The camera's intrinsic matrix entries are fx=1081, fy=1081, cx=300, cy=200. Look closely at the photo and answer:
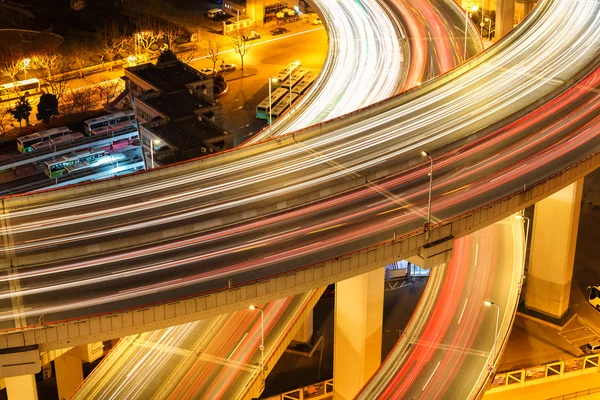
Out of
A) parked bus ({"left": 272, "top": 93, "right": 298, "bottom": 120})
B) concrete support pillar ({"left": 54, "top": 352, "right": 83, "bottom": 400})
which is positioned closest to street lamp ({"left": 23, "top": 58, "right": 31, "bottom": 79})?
parked bus ({"left": 272, "top": 93, "right": 298, "bottom": 120})

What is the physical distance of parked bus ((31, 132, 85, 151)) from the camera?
10075 centimetres

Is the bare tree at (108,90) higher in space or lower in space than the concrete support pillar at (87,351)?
higher

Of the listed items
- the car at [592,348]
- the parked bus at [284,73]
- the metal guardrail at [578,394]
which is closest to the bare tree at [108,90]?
the parked bus at [284,73]

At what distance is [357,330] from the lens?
63.6 m

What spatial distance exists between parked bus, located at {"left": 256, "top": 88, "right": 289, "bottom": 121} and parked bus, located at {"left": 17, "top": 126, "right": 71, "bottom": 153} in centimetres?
1891

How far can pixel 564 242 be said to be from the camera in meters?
76.9

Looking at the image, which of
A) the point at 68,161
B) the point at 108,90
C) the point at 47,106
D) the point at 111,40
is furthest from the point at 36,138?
the point at 111,40

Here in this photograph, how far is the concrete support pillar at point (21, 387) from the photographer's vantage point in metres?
53.4

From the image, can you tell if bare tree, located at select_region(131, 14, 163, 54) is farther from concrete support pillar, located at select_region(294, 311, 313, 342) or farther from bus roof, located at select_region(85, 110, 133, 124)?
concrete support pillar, located at select_region(294, 311, 313, 342)

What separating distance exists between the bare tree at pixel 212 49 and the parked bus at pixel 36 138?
23132 millimetres

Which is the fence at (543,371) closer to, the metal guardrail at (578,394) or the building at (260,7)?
the metal guardrail at (578,394)

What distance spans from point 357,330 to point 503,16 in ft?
173

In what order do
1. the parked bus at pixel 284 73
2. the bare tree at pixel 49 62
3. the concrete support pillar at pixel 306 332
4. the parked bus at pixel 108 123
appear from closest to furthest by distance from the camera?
the concrete support pillar at pixel 306 332 < the parked bus at pixel 108 123 < the parked bus at pixel 284 73 < the bare tree at pixel 49 62

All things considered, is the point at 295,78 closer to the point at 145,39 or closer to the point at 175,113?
the point at 145,39
